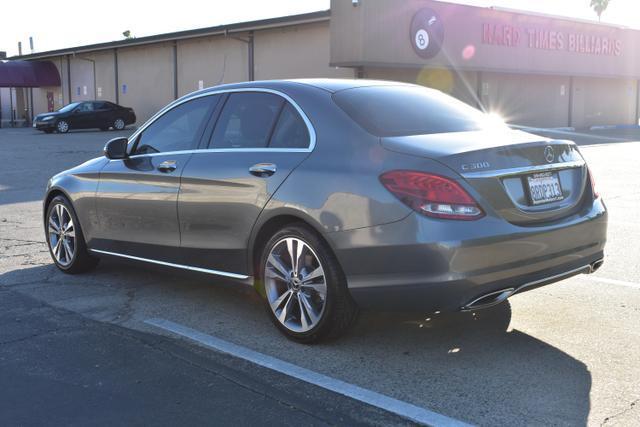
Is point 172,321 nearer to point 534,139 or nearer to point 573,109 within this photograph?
point 534,139

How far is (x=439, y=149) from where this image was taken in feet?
13.6

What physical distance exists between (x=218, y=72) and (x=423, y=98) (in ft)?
95.9

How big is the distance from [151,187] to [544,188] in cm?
295

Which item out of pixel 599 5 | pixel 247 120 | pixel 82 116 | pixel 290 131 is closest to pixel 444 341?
pixel 290 131

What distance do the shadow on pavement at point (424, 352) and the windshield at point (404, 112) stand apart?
1330 mm

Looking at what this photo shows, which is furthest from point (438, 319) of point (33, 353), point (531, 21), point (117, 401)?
point (531, 21)

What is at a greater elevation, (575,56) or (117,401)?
(575,56)

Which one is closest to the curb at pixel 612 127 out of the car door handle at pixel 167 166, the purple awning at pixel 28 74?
the purple awning at pixel 28 74

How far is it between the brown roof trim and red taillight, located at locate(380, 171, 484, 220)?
76.5 ft

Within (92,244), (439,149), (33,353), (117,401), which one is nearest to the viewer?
(117,401)

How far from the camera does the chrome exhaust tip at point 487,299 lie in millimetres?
4016

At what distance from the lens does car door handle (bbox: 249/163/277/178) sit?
4.67 metres

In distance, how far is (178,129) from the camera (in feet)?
18.6

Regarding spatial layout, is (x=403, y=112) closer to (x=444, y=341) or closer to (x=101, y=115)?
(x=444, y=341)
